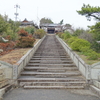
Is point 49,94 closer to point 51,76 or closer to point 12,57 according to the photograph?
point 51,76

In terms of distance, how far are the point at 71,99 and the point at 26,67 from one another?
436cm

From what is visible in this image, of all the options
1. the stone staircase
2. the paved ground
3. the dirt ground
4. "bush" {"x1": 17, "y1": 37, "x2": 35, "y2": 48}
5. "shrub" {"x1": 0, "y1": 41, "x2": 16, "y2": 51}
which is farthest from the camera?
"shrub" {"x1": 0, "y1": 41, "x2": 16, "y2": 51}

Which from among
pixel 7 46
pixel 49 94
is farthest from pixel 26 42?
pixel 49 94

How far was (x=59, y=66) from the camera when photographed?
934 cm

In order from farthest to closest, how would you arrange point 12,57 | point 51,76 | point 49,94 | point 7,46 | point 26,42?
point 7,46, point 26,42, point 12,57, point 51,76, point 49,94

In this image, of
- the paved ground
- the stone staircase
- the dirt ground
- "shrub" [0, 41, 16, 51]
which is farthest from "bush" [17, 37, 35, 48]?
the paved ground

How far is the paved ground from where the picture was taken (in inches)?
210

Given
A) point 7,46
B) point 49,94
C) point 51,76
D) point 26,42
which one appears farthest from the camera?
point 7,46

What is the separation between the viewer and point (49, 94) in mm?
5672

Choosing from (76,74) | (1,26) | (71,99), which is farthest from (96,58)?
(1,26)

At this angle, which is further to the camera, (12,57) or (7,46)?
(7,46)

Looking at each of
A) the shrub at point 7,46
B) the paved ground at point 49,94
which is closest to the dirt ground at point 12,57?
the paved ground at point 49,94

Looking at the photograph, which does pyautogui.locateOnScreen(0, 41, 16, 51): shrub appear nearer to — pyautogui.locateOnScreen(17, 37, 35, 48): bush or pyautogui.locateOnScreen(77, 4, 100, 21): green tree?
pyautogui.locateOnScreen(17, 37, 35, 48): bush

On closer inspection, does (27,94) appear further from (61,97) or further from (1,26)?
(1,26)
